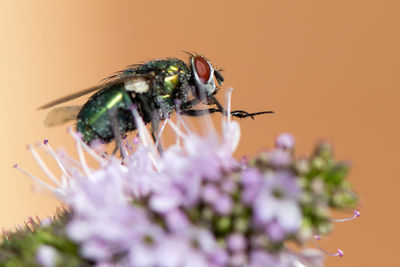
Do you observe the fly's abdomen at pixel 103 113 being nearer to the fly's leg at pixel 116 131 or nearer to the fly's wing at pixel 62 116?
the fly's leg at pixel 116 131

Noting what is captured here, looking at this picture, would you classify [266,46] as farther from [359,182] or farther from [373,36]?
[359,182]

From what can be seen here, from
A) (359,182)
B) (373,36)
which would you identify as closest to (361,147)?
(359,182)

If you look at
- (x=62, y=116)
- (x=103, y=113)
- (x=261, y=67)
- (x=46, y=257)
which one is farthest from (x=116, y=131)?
(x=261, y=67)

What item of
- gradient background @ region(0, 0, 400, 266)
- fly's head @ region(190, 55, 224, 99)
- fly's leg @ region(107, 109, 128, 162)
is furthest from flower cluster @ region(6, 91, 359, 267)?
gradient background @ region(0, 0, 400, 266)

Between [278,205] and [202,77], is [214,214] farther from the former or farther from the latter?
[202,77]

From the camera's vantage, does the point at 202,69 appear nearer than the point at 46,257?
No

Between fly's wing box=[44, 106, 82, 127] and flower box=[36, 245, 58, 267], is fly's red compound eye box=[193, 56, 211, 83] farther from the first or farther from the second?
flower box=[36, 245, 58, 267]

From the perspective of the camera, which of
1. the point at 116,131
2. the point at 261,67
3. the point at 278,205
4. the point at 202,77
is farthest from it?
the point at 261,67

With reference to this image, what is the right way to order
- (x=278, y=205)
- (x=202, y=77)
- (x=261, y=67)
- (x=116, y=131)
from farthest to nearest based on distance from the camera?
(x=261, y=67)
(x=202, y=77)
(x=116, y=131)
(x=278, y=205)
